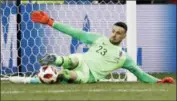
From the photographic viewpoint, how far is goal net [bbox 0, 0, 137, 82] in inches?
327

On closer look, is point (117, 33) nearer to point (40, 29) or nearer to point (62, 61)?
point (62, 61)

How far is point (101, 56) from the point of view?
6.67 meters

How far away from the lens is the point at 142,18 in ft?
30.1

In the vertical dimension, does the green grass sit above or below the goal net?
below

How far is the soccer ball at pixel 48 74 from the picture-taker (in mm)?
6172

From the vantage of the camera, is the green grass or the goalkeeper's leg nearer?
the green grass

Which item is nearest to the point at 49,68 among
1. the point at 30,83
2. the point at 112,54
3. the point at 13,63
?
the point at 30,83

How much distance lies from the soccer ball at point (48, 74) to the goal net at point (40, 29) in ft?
6.27

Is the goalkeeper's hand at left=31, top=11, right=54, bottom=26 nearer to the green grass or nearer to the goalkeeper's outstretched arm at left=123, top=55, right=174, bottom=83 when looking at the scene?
the green grass

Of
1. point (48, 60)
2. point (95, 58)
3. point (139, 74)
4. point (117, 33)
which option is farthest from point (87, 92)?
point (139, 74)

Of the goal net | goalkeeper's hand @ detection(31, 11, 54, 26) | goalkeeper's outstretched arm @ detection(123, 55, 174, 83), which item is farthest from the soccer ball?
the goal net

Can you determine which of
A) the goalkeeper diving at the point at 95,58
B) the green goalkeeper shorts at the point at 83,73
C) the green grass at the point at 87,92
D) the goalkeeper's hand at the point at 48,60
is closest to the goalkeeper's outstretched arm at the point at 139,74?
the goalkeeper diving at the point at 95,58

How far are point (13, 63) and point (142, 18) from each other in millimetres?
2037

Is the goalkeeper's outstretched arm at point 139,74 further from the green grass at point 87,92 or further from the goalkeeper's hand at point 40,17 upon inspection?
the goalkeeper's hand at point 40,17
